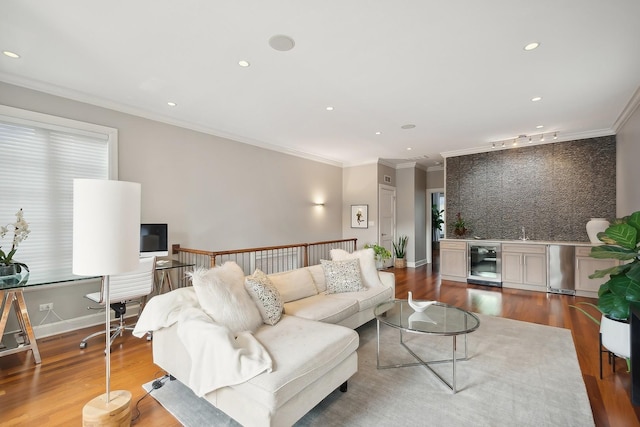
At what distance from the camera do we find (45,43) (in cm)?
255

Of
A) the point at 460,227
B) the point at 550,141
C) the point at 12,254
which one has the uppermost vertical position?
the point at 550,141

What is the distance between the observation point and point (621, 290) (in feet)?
7.63

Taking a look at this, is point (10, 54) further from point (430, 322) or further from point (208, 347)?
point (430, 322)

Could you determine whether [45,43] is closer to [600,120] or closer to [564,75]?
[564,75]

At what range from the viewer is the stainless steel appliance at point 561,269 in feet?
16.7

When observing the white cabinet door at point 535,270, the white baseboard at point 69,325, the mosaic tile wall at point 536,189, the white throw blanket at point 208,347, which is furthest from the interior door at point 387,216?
the white throw blanket at point 208,347

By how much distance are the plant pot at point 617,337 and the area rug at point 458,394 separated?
1.24 ft

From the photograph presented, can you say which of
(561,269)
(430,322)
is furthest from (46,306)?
(561,269)

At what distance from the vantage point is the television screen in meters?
3.86

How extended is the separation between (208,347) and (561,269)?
5.97 meters

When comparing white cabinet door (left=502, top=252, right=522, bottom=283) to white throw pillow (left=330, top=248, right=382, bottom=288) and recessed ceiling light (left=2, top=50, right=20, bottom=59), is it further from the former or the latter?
recessed ceiling light (left=2, top=50, right=20, bottom=59)

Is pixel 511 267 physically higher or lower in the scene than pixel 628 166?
lower

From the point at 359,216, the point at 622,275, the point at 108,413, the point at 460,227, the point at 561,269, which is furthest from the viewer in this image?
the point at 359,216

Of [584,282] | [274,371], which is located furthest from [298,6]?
[584,282]
